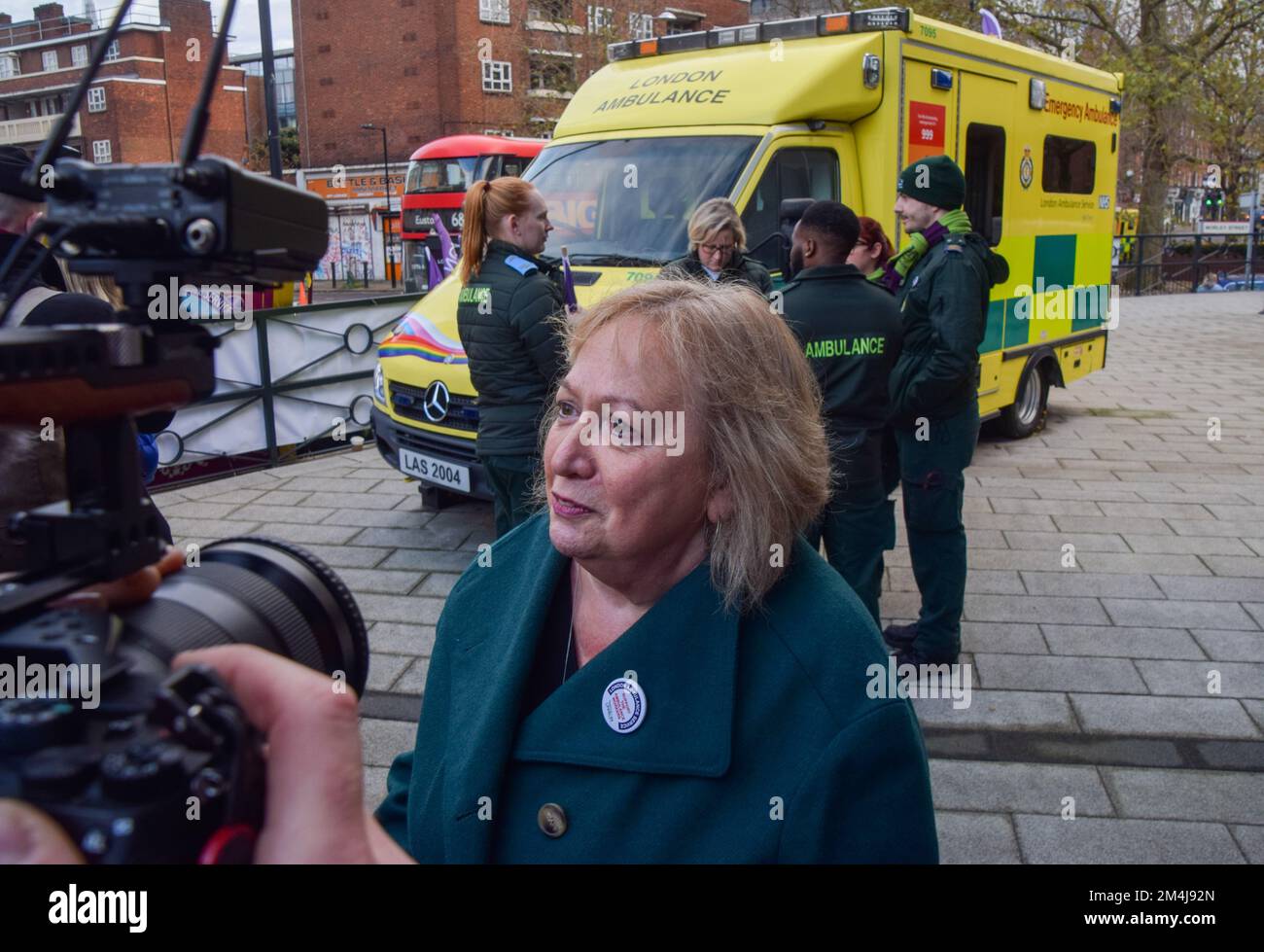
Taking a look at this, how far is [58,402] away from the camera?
3.03 ft

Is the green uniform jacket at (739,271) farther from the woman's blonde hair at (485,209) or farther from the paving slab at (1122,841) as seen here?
the paving slab at (1122,841)

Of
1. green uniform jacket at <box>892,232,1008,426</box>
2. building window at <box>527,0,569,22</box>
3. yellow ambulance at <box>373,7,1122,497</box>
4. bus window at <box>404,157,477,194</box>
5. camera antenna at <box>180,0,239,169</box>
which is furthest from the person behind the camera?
building window at <box>527,0,569,22</box>

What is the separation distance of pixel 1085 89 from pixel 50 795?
11853 mm

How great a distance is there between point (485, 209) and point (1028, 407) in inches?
278

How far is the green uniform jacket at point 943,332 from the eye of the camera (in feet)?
16.2

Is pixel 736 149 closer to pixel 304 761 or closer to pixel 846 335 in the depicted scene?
pixel 846 335

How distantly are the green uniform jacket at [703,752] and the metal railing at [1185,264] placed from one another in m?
32.8

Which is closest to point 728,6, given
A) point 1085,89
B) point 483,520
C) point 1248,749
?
point 1085,89

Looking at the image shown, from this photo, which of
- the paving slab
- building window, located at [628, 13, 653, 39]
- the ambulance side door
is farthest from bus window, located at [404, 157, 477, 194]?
the paving slab

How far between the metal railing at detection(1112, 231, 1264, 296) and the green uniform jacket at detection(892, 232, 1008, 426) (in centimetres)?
2910

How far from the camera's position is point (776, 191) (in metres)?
7.30

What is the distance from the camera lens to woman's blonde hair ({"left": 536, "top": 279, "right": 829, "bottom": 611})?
192cm

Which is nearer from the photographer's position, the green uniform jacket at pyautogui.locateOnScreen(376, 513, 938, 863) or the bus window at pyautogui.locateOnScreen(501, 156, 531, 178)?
the green uniform jacket at pyautogui.locateOnScreen(376, 513, 938, 863)

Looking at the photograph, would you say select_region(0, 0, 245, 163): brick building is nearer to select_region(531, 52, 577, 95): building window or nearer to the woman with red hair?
the woman with red hair
